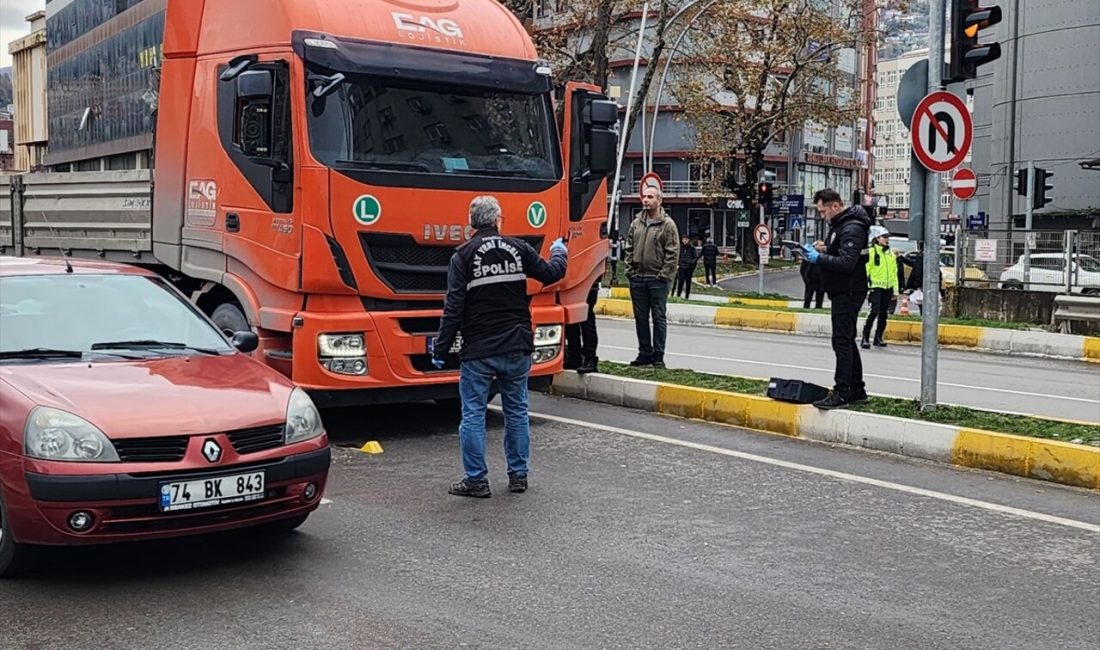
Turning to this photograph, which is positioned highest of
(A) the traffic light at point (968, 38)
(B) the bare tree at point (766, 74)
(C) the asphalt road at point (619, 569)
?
(B) the bare tree at point (766, 74)

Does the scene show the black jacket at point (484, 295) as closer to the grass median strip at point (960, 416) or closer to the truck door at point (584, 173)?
the truck door at point (584, 173)

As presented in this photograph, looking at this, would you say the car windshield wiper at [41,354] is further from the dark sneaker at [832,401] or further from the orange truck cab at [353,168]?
the dark sneaker at [832,401]

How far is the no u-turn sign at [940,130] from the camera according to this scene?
920cm

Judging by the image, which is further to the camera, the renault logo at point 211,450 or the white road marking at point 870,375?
the white road marking at point 870,375

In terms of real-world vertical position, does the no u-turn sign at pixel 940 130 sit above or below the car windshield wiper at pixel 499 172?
above

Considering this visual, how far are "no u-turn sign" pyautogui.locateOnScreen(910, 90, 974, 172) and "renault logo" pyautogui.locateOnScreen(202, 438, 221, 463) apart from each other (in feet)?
19.8

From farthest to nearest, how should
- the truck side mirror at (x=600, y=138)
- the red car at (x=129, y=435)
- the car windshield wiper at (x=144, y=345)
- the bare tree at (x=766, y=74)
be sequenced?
the bare tree at (x=766, y=74) < the truck side mirror at (x=600, y=138) < the car windshield wiper at (x=144, y=345) < the red car at (x=129, y=435)

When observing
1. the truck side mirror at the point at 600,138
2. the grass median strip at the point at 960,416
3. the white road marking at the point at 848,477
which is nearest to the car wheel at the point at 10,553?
the white road marking at the point at 848,477

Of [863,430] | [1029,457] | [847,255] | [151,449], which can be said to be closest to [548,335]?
[847,255]

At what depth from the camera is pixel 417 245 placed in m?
9.05

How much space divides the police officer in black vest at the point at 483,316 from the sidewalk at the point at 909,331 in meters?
12.4

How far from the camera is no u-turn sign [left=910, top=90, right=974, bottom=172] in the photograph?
30.2 feet

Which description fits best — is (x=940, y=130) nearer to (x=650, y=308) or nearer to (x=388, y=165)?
(x=650, y=308)

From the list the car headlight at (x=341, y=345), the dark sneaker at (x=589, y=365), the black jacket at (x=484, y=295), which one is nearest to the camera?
the black jacket at (x=484, y=295)
